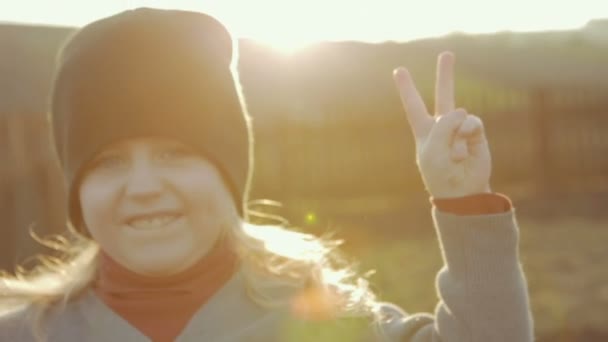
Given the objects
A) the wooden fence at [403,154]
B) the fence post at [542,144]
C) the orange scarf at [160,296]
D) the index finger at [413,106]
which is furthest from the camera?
the fence post at [542,144]

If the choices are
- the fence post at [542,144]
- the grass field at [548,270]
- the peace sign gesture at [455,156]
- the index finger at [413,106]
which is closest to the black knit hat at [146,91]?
the index finger at [413,106]

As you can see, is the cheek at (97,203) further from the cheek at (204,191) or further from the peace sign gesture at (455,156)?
the peace sign gesture at (455,156)

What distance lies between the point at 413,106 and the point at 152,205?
22.8 inches

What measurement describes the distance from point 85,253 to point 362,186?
8243 millimetres

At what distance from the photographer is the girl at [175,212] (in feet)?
7.77

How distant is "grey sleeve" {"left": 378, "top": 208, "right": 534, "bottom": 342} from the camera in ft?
7.09

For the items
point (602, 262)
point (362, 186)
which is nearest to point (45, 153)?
point (602, 262)

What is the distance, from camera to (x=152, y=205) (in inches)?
94.6

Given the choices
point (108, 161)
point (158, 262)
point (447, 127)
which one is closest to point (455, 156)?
point (447, 127)

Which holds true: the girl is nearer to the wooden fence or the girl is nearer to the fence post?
the wooden fence

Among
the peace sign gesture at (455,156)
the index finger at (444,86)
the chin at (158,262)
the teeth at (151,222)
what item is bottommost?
the chin at (158,262)

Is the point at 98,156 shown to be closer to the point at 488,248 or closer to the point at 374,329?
the point at 374,329

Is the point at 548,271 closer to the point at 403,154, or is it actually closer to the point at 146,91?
the point at 403,154

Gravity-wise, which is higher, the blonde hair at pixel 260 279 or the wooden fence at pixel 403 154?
the blonde hair at pixel 260 279
